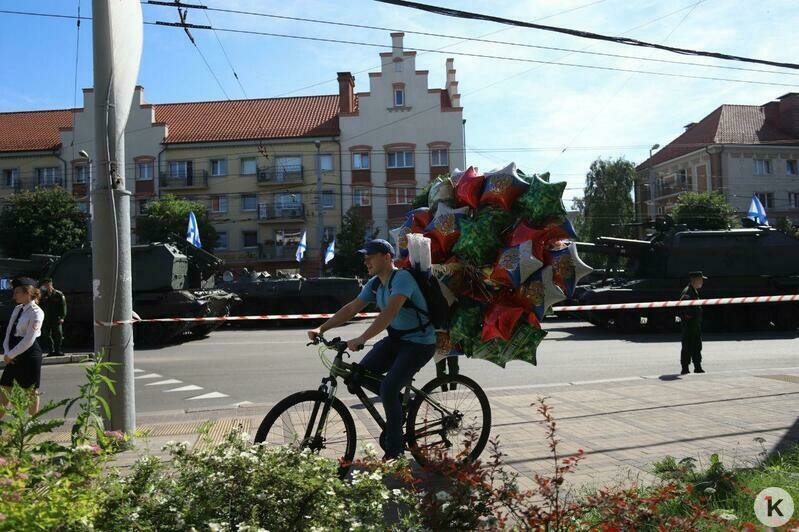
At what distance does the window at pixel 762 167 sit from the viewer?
169 ft

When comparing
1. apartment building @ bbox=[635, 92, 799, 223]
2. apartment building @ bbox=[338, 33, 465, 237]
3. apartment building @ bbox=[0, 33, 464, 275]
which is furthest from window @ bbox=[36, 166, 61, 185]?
apartment building @ bbox=[635, 92, 799, 223]

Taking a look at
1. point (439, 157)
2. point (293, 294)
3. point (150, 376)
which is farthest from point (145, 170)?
point (150, 376)

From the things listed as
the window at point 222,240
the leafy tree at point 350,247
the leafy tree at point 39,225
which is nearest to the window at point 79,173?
the leafy tree at point 39,225

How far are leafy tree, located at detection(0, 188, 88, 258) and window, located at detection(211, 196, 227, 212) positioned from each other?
8699 millimetres

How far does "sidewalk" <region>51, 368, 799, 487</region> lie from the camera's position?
17.1ft

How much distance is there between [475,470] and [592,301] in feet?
52.0

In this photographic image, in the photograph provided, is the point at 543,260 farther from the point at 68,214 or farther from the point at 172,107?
the point at 172,107

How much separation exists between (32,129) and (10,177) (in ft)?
15.3

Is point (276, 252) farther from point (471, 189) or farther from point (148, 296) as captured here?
point (471, 189)

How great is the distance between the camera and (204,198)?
47.7 m

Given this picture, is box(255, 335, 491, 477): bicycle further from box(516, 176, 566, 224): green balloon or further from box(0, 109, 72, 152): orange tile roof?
box(0, 109, 72, 152): orange tile roof

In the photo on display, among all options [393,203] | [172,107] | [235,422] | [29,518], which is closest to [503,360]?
[235,422]

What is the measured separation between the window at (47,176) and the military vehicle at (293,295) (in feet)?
106

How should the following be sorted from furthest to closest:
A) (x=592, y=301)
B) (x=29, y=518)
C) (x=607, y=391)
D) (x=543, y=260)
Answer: (x=592, y=301), (x=607, y=391), (x=543, y=260), (x=29, y=518)
